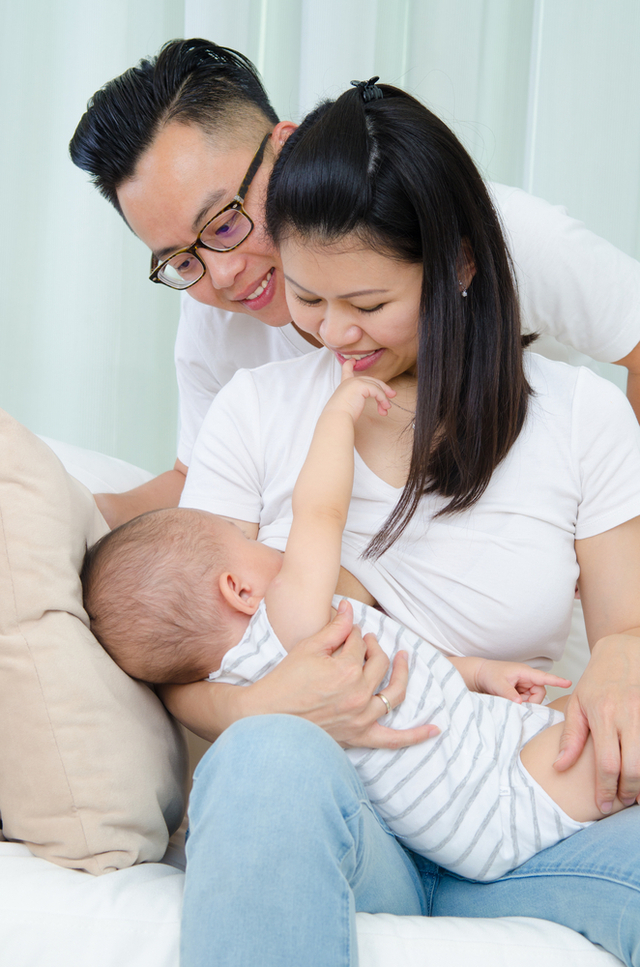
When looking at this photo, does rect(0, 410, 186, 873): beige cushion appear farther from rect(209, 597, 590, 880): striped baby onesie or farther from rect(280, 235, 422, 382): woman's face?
rect(280, 235, 422, 382): woman's face

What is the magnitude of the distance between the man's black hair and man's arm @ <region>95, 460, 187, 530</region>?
0.58 meters

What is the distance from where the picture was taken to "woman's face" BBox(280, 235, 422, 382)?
1.06 metres

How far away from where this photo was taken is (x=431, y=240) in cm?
106

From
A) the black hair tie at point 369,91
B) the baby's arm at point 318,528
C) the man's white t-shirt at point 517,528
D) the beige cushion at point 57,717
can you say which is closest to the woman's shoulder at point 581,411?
the man's white t-shirt at point 517,528

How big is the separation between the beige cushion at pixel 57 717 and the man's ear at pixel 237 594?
17 cm

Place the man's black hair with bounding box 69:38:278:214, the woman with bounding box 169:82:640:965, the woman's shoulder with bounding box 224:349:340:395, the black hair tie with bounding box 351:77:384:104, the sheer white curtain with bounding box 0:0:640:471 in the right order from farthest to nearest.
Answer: the sheer white curtain with bounding box 0:0:640:471 < the man's black hair with bounding box 69:38:278:214 < the woman's shoulder with bounding box 224:349:340:395 < the black hair tie with bounding box 351:77:384:104 < the woman with bounding box 169:82:640:965

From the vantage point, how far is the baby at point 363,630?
927 mm

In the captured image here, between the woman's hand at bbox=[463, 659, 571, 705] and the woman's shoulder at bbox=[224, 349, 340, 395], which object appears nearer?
the woman's hand at bbox=[463, 659, 571, 705]

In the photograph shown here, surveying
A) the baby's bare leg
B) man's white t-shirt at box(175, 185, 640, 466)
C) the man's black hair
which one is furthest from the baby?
the man's black hair

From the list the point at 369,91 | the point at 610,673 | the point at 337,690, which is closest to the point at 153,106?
the point at 369,91

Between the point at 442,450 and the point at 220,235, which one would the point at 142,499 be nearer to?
the point at 220,235

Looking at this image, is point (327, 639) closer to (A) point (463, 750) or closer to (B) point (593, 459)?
(A) point (463, 750)

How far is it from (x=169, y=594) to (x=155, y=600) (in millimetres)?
20

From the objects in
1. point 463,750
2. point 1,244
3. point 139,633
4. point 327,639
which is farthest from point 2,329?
point 463,750
